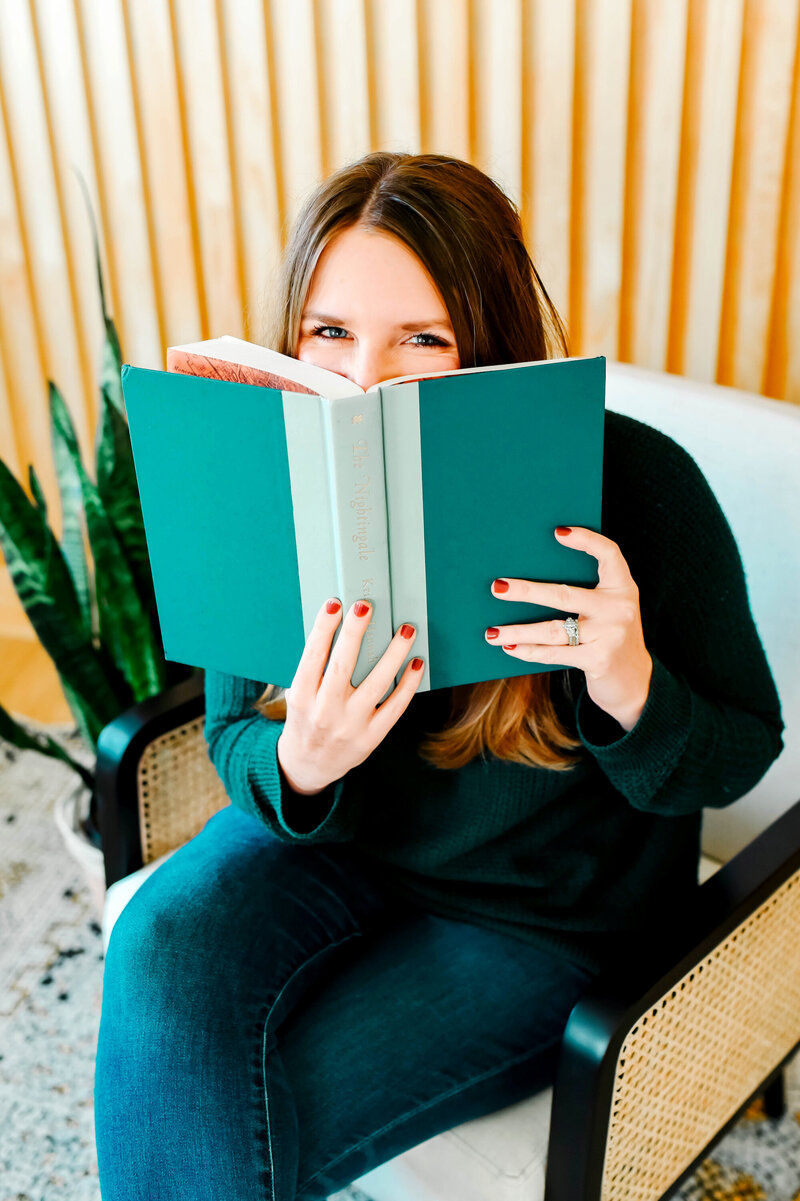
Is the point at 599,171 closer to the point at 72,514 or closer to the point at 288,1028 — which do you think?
the point at 72,514

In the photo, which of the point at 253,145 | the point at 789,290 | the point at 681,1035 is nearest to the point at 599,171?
the point at 789,290

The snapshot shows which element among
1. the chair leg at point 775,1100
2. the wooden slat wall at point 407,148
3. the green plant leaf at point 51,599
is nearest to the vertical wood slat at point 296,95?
the wooden slat wall at point 407,148

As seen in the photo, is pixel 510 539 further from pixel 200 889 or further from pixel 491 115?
pixel 491 115

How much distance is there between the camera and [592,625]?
0.82 m

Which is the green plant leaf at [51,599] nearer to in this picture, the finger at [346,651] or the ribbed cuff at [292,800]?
the ribbed cuff at [292,800]

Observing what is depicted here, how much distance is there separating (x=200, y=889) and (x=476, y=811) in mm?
269

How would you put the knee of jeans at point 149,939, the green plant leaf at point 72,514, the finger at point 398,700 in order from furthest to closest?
1. the green plant leaf at point 72,514
2. the knee of jeans at point 149,939
3. the finger at point 398,700

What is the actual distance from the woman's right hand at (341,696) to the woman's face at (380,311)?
213mm

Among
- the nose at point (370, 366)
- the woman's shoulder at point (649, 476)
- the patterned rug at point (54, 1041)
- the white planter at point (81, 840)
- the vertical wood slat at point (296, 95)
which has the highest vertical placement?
the vertical wood slat at point (296, 95)

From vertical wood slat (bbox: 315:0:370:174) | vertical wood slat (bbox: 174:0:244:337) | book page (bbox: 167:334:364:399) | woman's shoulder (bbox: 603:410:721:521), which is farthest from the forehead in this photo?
vertical wood slat (bbox: 174:0:244:337)

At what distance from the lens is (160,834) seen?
1266mm

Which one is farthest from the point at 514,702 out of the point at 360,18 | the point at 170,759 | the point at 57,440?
the point at 360,18

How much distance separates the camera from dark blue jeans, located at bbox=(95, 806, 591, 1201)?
0.86 m

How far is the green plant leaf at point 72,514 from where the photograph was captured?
4.93 ft
